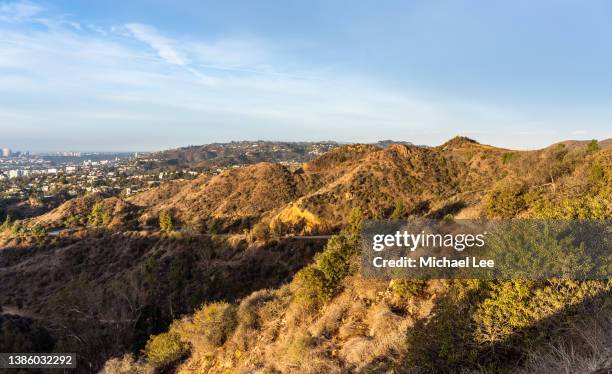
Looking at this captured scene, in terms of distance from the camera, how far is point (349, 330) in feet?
32.0

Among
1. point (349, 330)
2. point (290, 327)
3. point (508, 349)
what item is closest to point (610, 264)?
point (508, 349)

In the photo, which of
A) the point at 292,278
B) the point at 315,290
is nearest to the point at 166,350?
the point at 315,290

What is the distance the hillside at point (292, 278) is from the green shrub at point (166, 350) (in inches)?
2.1

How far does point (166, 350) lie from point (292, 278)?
1229 cm

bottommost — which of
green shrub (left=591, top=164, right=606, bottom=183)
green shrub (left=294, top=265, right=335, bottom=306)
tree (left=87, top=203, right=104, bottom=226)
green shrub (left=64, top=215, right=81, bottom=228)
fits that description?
green shrub (left=64, top=215, right=81, bottom=228)

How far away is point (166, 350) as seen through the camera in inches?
539

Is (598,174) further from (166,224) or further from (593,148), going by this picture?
(166,224)

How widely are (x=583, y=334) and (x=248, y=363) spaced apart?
8.36 m

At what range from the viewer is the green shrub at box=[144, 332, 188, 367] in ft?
44.1

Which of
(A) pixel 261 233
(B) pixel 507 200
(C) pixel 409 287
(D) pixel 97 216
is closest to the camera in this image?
(C) pixel 409 287

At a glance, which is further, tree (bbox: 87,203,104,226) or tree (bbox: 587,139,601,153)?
tree (bbox: 87,203,104,226)

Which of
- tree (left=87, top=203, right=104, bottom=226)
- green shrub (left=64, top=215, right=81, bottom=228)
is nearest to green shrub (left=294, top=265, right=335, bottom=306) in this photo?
tree (left=87, top=203, right=104, bottom=226)

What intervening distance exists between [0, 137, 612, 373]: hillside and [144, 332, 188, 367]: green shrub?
5cm

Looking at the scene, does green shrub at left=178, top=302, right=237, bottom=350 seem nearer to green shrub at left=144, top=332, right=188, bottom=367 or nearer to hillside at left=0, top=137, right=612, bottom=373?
hillside at left=0, top=137, right=612, bottom=373
